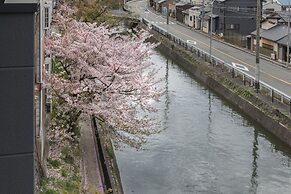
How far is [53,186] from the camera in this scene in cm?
982

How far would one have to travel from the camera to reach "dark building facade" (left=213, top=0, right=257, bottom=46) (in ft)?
146

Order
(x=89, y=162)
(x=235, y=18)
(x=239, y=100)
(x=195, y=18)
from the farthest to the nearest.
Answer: (x=195, y=18) < (x=235, y=18) < (x=239, y=100) < (x=89, y=162)

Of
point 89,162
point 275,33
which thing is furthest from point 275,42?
point 89,162

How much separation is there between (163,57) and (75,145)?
2736cm

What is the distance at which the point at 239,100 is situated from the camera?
2361 cm

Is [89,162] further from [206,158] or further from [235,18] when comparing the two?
[235,18]

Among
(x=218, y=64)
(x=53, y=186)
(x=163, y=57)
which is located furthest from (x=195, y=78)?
(x=53, y=186)

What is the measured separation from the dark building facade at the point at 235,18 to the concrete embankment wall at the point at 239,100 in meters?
7.86

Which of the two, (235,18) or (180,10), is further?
(180,10)

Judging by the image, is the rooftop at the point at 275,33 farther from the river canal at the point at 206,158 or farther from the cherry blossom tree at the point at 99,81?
the cherry blossom tree at the point at 99,81

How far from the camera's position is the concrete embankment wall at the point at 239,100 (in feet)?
60.9

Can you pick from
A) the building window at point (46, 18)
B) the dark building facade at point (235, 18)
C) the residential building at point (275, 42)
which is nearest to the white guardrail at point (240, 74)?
the residential building at point (275, 42)
